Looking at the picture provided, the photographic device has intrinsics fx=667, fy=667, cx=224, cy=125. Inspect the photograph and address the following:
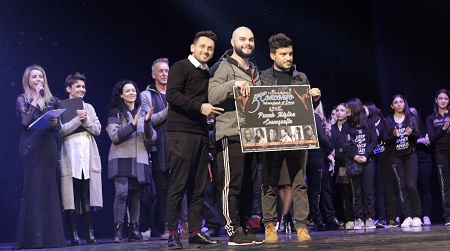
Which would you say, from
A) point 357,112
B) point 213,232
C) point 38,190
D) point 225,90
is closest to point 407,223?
point 357,112

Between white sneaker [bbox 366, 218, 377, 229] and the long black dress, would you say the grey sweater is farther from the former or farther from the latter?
white sneaker [bbox 366, 218, 377, 229]

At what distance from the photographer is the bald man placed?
5137 mm

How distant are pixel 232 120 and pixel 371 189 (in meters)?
4.11

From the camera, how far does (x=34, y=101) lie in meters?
6.56

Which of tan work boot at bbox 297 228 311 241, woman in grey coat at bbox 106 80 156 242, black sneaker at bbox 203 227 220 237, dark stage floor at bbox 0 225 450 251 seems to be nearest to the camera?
dark stage floor at bbox 0 225 450 251

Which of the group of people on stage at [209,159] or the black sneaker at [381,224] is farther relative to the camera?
the black sneaker at [381,224]

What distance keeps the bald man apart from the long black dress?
208 centimetres

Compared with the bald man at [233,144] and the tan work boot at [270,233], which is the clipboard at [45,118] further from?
the tan work boot at [270,233]

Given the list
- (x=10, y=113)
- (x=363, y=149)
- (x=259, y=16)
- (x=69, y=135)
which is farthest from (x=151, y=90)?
(x=259, y=16)

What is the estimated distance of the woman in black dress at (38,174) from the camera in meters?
6.36

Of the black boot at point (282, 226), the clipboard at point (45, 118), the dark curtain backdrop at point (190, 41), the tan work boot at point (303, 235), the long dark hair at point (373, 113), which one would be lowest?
the black boot at point (282, 226)

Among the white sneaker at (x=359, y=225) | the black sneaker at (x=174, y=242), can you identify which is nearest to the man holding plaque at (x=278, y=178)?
the black sneaker at (x=174, y=242)

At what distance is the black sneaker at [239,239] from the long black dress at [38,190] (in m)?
2.08

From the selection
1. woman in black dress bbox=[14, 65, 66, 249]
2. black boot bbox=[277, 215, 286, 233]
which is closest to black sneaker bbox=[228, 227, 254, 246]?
woman in black dress bbox=[14, 65, 66, 249]
